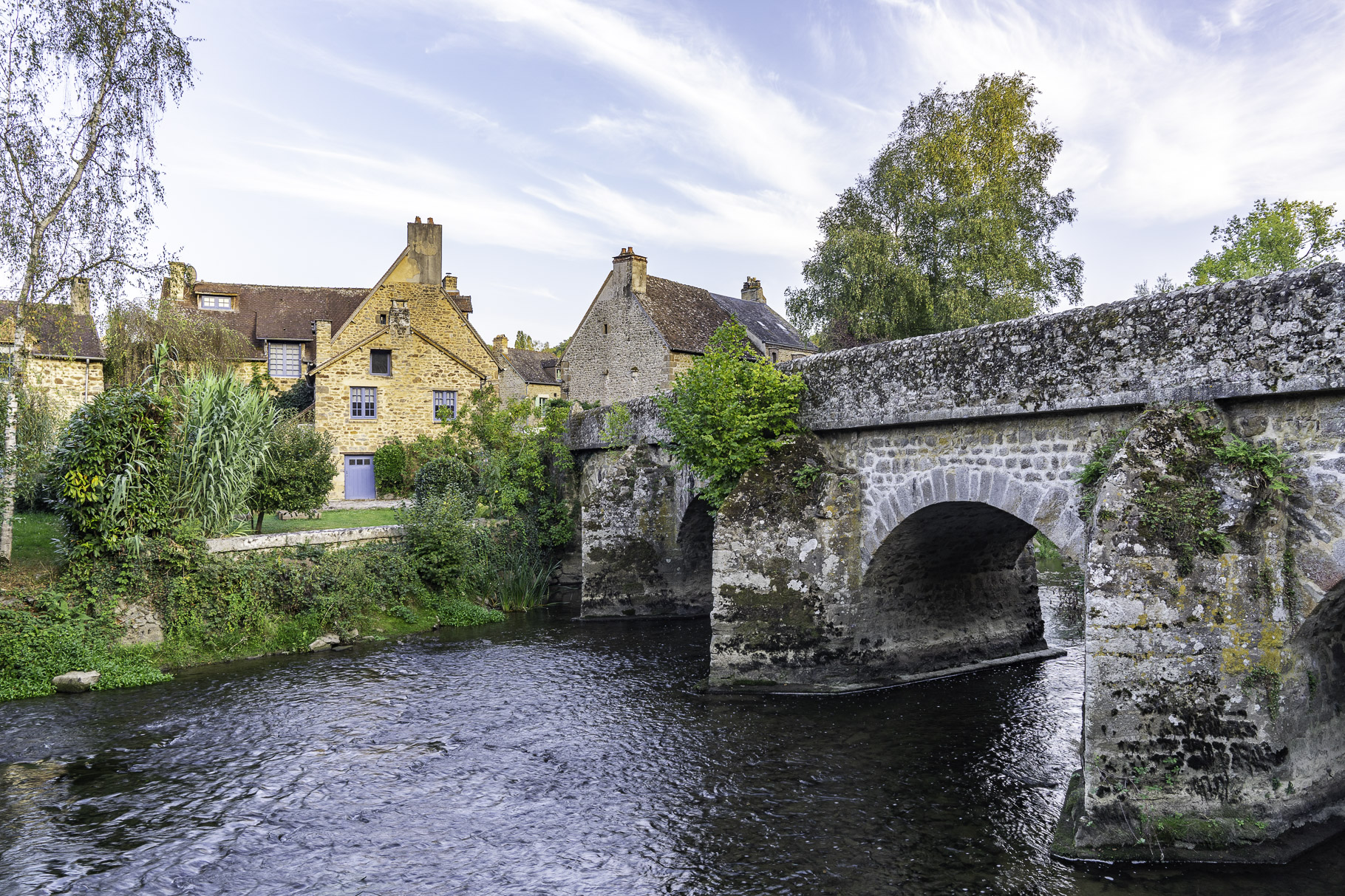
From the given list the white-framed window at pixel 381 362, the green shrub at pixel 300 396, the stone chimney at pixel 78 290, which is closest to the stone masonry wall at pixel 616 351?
the white-framed window at pixel 381 362

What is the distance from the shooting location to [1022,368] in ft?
25.4

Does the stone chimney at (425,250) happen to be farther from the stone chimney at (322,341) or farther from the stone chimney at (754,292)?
the stone chimney at (754,292)

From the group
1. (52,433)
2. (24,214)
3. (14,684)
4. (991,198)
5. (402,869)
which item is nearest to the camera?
(402,869)

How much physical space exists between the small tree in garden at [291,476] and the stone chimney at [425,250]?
41.3 ft

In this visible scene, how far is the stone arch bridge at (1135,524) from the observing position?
224 inches

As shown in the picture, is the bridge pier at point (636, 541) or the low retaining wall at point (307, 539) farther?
the bridge pier at point (636, 541)

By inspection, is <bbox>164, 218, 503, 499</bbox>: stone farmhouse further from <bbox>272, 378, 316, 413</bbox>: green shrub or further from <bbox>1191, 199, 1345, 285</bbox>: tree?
<bbox>1191, 199, 1345, 285</bbox>: tree

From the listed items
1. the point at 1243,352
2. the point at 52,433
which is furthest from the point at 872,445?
the point at 52,433

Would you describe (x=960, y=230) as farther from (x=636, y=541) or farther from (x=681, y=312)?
(x=636, y=541)

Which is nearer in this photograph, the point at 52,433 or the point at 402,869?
the point at 402,869

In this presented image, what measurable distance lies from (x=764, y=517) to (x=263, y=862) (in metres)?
6.32

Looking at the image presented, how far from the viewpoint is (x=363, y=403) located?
26.5 m

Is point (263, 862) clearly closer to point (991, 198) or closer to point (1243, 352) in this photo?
point (1243, 352)

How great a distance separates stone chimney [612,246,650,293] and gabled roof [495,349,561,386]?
15765mm
